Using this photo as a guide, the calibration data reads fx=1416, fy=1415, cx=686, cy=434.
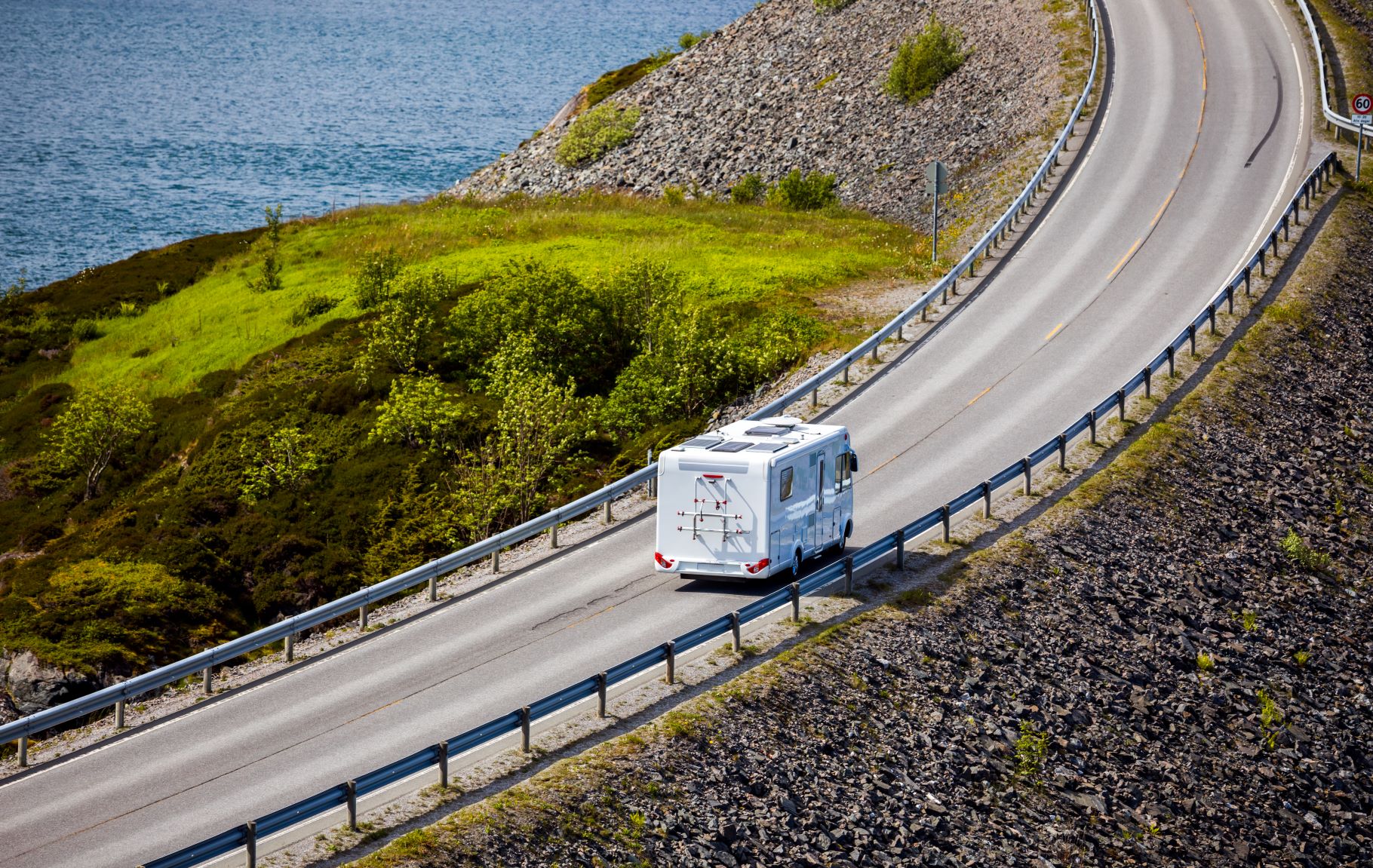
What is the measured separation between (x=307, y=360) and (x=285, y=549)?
13.5m

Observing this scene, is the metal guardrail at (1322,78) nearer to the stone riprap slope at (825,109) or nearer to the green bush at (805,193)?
the stone riprap slope at (825,109)

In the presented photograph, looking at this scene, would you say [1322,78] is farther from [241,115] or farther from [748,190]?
[241,115]

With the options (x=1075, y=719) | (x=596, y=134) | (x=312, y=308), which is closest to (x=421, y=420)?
(x=312, y=308)

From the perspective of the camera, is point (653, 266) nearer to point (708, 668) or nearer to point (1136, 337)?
point (1136, 337)

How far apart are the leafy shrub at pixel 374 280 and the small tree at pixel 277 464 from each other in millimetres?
11973

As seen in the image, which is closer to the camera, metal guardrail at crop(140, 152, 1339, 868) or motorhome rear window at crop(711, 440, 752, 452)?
metal guardrail at crop(140, 152, 1339, 868)

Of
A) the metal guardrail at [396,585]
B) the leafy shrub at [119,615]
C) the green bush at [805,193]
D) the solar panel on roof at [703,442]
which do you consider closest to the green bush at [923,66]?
the green bush at [805,193]

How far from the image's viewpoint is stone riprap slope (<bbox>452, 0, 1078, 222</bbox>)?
58062mm

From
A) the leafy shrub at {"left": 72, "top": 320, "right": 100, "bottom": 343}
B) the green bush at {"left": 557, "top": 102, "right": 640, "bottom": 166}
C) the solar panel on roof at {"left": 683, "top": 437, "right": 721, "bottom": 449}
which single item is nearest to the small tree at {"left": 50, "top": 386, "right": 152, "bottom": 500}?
the leafy shrub at {"left": 72, "top": 320, "right": 100, "bottom": 343}

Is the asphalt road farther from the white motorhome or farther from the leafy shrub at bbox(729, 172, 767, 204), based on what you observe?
the leafy shrub at bbox(729, 172, 767, 204)

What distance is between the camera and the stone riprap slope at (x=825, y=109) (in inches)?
2286

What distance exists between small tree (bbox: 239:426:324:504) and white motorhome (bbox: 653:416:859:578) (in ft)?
49.0

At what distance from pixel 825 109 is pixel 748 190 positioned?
7056 mm

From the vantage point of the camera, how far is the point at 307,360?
1761 inches
